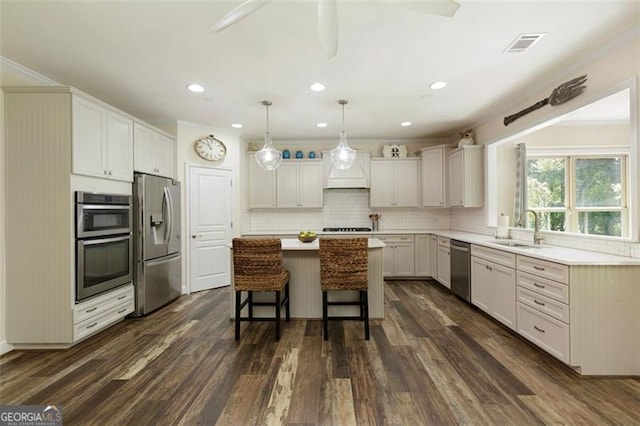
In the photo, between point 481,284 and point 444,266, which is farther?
point 444,266

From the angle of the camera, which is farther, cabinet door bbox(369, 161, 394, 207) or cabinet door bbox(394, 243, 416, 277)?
cabinet door bbox(369, 161, 394, 207)

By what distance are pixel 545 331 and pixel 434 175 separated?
3.36 meters

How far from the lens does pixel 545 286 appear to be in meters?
2.50

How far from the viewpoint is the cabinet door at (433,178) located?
5297 mm

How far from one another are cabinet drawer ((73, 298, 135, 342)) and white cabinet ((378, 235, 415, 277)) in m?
3.93

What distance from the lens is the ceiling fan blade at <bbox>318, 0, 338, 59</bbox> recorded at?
1.59 m

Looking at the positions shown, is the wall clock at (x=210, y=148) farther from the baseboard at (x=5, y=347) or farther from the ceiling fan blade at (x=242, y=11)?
the ceiling fan blade at (x=242, y=11)

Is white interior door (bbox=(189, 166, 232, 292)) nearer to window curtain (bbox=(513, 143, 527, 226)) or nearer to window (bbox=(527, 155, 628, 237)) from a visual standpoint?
window curtain (bbox=(513, 143, 527, 226))

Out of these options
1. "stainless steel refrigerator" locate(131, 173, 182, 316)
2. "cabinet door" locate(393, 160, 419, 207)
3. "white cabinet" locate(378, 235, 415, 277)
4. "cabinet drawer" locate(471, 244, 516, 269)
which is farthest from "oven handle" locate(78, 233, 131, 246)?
"cabinet door" locate(393, 160, 419, 207)

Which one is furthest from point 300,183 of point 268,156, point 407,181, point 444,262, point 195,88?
point 444,262

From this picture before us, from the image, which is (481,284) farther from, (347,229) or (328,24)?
(328,24)

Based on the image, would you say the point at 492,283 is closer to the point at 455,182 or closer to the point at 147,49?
the point at 455,182

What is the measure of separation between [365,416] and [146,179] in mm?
3491

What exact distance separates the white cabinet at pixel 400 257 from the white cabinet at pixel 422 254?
0.09 meters
